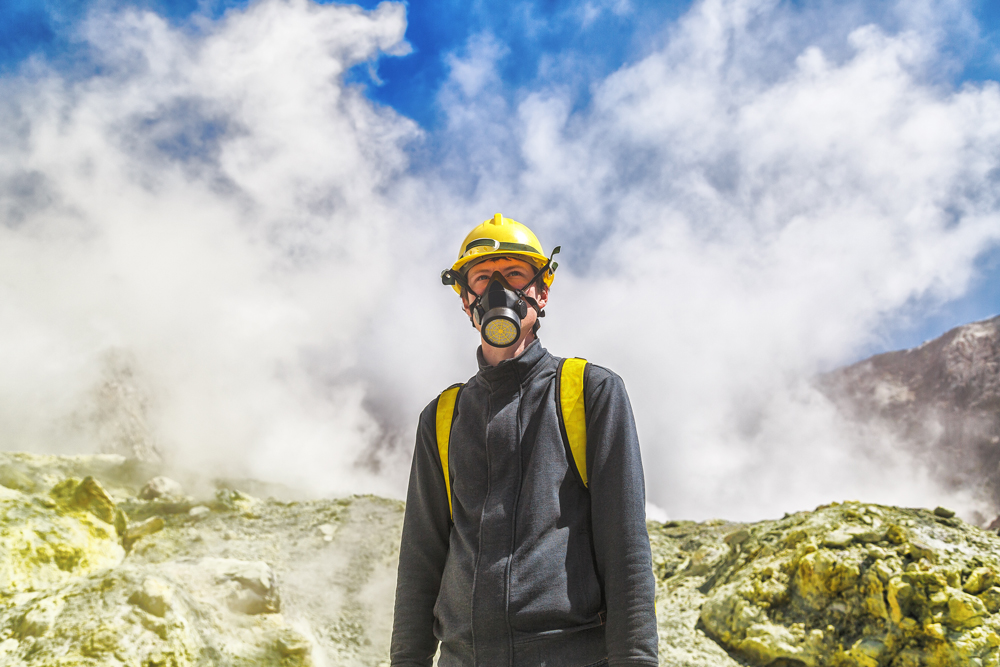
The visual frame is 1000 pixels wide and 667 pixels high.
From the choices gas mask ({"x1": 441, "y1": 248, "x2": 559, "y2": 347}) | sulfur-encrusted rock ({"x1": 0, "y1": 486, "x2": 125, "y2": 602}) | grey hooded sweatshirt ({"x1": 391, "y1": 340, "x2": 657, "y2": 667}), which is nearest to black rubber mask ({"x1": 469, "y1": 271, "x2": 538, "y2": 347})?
gas mask ({"x1": 441, "y1": 248, "x2": 559, "y2": 347})

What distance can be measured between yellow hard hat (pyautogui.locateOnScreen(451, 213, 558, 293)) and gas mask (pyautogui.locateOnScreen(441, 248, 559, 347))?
0.10m

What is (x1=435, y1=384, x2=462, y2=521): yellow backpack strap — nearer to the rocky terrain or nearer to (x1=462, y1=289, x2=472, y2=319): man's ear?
(x1=462, y1=289, x2=472, y2=319): man's ear

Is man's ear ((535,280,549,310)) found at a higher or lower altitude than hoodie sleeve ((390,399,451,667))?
higher

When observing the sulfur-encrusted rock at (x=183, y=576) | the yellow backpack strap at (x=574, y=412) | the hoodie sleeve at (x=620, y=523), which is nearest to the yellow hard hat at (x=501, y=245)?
the yellow backpack strap at (x=574, y=412)

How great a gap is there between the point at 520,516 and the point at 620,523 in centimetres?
34

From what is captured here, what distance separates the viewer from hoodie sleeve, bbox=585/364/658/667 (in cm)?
159

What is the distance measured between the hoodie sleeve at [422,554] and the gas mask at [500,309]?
45cm

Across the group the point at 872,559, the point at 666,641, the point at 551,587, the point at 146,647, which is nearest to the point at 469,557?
the point at 551,587

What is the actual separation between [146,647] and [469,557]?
5.21 meters

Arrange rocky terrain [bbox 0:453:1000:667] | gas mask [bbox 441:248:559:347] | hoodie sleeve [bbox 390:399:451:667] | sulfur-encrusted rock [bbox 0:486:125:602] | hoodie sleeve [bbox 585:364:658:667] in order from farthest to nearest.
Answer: sulfur-encrusted rock [bbox 0:486:125:602] → rocky terrain [bbox 0:453:1000:667] → gas mask [bbox 441:248:559:347] → hoodie sleeve [bbox 390:399:451:667] → hoodie sleeve [bbox 585:364:658:667]

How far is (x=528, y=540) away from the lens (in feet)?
5.67

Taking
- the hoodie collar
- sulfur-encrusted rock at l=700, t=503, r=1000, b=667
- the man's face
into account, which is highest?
the man's face

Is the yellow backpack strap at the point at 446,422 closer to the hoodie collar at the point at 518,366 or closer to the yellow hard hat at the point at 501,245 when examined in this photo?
the hoodie collar at the point at 518,366

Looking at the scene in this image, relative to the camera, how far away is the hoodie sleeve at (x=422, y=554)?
1.98 m
